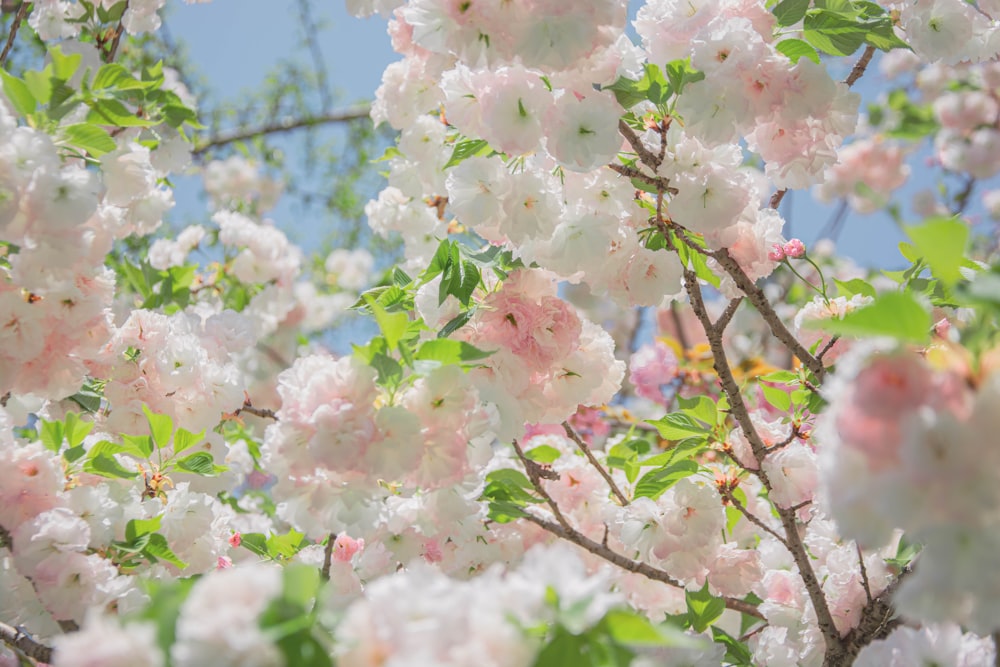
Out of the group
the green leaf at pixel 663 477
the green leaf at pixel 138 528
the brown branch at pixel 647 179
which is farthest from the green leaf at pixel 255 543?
the brown branch at pixel 647 179

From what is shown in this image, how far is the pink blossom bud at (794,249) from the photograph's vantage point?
1.52 m

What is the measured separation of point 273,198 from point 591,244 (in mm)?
4745

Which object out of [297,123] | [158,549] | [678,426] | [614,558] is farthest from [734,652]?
[297,123]

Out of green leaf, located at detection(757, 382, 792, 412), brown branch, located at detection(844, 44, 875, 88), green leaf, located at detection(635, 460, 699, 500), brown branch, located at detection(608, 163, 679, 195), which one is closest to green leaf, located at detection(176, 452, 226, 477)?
green leaf, located at detection(635, 460, 699, 500)

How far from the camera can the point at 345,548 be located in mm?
1694

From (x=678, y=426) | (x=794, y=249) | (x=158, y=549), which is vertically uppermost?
(x=794, y=249)

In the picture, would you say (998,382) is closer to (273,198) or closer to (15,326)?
(15,326)

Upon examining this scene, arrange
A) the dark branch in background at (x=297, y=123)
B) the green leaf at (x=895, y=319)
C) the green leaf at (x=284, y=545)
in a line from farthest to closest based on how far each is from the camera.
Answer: the dark branch in background at (x=297, y=123) < the green leaf at (x=284, y=545) < the green leaf at (x=895, y=319)

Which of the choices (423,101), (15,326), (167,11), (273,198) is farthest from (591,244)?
(273,198)

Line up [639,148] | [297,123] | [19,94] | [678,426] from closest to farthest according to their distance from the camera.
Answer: [19,94], [639,148], [678,426], [297,123]

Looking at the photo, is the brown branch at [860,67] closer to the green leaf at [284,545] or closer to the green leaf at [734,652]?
the green leaf at [734,652]

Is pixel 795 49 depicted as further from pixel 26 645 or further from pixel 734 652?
pixel 26 645

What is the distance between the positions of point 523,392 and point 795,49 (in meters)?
0.69

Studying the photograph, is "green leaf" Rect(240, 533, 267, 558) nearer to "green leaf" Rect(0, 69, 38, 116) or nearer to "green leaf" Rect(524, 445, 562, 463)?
"green leaf" Rect(524, 445, 562, 463)
